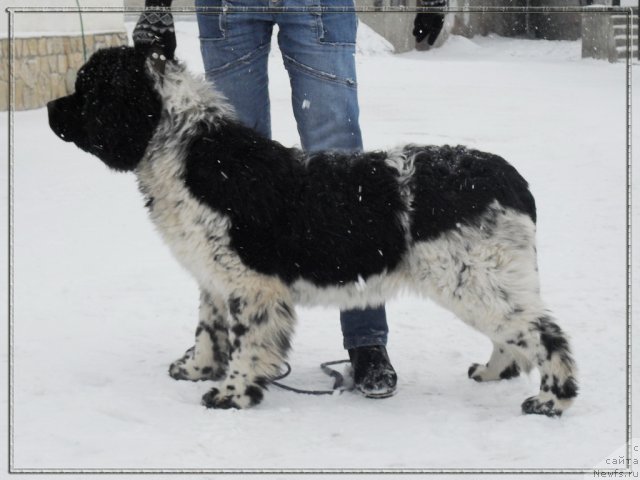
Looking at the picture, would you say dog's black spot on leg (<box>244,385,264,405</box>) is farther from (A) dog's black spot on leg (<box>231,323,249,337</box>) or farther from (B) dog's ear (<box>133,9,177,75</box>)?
(B) dog's ear (<box>133,9,177,75</box>)

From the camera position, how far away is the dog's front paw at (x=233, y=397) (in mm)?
3631

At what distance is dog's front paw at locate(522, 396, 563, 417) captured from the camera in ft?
11.5

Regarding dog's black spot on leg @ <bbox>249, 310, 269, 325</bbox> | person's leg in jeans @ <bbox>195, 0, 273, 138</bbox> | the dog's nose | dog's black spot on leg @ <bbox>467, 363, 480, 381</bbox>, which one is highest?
person's leg in jeans @ <bbox>195, 0, 273, 138</bbox>

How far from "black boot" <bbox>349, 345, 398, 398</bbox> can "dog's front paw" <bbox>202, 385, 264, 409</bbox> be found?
0.43 metres

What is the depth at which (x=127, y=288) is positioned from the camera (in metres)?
5.25

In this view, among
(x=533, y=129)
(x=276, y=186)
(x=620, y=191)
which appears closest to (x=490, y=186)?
(x=276, y=186)

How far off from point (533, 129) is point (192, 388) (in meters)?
5.63

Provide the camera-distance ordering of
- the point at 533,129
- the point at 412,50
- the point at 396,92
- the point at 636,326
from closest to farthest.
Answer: the point at 636,326
the point at 533,129
the point at 396,92
the point at 412,50

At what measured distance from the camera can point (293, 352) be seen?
14.2 feet

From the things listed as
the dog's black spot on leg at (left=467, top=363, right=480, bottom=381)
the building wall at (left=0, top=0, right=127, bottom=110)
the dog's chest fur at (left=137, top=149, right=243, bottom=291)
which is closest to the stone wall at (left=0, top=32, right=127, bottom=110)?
the building wall at (left=0, top=0, right=127, bottom=110)

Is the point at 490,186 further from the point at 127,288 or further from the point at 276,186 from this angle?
the point at 127,288

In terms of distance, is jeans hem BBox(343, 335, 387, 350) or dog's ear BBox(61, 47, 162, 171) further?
jeans hem BBox(343, 335, 387, 350)

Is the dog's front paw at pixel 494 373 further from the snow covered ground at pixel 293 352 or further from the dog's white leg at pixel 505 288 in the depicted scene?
the dog's white leg at pixel 505 288

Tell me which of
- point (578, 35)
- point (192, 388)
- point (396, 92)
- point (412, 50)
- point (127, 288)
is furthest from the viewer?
point (578, 35)
